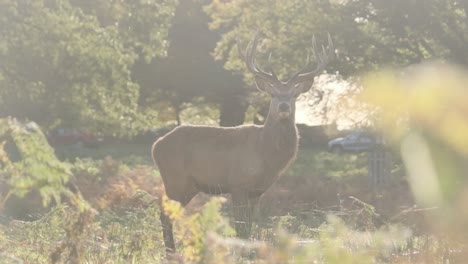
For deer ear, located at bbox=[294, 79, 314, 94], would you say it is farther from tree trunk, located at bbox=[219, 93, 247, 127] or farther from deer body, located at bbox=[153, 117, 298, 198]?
tree trunk, located at bbox=[219, 93, 247, 127]

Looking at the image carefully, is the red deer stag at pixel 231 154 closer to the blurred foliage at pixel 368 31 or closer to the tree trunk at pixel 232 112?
the blurred foliage at pixel 368 31

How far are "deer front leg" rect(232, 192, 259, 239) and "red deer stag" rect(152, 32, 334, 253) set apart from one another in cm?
5

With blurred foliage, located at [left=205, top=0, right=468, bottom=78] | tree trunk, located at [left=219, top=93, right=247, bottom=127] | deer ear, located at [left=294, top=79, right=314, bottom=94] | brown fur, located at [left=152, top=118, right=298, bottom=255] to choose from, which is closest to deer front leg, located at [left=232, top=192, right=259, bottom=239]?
brown fur, located at [left=152, top=118, right=298, bottom=255]

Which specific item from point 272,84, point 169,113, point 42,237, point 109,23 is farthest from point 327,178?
point 169,113

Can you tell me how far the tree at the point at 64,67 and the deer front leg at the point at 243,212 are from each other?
44.4 feet

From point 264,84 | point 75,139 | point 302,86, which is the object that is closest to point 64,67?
point 264,84

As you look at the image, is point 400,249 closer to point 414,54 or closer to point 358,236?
point 358,236

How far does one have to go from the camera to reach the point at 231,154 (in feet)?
43.0

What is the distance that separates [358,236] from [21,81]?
1911cm

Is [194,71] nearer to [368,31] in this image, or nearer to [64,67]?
[368,31]

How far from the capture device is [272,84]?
45.5 feet

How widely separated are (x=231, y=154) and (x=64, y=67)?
1434 centimetres

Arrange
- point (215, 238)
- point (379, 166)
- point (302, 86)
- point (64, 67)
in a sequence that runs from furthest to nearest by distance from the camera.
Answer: point (379, 166) < point (64, 67) < point (302, 86) < point (215, 238)

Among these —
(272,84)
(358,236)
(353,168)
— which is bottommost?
(353,168)
